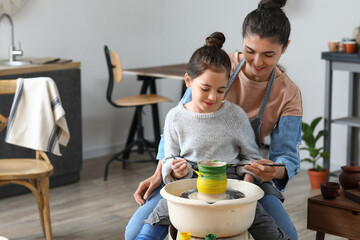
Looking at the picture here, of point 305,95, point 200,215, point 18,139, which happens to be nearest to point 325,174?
point 305,95

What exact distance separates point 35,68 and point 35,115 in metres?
0.94

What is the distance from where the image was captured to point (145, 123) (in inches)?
221

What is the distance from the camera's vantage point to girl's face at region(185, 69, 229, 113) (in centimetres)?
191

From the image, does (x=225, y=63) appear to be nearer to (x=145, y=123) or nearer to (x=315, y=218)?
(x=315, y=218)

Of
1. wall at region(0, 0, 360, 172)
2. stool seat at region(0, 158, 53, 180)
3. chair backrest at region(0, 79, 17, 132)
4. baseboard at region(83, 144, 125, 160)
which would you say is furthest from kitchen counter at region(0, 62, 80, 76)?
baseboard at region(83, 144, 125, 160)

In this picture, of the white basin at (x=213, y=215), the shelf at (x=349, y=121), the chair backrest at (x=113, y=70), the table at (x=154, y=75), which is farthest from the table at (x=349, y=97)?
the white basin at (x=213, y=215)

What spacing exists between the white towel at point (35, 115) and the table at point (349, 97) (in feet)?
6.27

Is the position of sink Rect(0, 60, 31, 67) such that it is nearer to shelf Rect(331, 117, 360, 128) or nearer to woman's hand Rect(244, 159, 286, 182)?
shelf Rect(331, 117, 360, 128)

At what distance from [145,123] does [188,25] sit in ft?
3.16

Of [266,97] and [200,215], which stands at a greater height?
[266,97]

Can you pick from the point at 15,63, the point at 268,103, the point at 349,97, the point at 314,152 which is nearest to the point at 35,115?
the point at 15,63

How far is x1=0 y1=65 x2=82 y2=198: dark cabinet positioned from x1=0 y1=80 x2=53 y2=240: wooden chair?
820 mm

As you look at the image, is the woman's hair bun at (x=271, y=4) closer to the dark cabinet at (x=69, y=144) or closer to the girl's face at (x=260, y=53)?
the girl's face at (x=260, y=53)

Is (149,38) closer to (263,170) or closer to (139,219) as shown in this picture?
(139,219)
